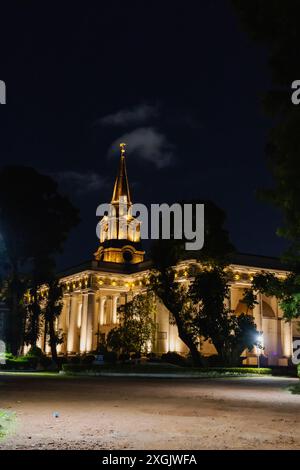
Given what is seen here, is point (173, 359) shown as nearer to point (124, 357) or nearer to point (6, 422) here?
point (124, 357)

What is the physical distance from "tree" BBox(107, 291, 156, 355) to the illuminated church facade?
16.3ft

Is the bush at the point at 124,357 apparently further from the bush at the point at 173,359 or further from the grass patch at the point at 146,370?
the grass patch at the point at 146,370

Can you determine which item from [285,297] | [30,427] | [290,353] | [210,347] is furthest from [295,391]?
[290,353]

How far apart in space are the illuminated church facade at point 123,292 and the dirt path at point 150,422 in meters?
39.1

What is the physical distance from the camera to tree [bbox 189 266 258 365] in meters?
45.3

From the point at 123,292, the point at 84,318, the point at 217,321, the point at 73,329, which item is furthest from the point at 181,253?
the point at 73,329

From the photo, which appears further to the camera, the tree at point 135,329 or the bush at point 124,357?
the bush at point 124,357

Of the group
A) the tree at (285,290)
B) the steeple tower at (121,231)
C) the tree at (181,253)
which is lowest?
the tree at (285,290)

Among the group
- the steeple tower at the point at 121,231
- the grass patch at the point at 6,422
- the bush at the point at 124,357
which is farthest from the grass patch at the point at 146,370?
the steeple tower at the point at 121,231

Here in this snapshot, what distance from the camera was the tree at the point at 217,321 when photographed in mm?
45312

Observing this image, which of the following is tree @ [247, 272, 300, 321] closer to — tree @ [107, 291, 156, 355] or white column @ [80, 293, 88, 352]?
tree @ [107, 291, 156, 355]

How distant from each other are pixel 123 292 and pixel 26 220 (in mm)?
36236

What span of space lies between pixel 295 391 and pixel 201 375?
16.0 m
